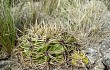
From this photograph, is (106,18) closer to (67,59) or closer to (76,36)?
(76,36)

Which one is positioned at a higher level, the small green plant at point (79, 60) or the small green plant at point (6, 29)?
the small green plant at point (6, 29)

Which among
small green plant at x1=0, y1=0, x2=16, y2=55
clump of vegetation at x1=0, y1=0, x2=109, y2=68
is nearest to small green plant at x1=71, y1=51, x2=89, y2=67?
clump of vegetation at x1=0, y1=0, x2=109, y2=68

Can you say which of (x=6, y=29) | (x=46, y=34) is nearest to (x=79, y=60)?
(x=46, y=34)

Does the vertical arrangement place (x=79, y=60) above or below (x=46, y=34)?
below

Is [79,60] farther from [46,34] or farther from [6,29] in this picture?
[6,29]

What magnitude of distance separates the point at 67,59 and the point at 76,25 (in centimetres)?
49

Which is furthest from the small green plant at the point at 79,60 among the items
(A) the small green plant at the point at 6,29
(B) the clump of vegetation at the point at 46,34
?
(A) the small green plant at the point at 6,29

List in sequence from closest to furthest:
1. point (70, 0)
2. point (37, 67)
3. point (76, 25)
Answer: point (37, 67)
point (76, 25)
point (70, 0)

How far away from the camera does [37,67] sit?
86.7 inches

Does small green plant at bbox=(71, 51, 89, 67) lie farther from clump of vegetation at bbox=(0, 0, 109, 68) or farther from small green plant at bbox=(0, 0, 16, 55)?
small green plant at bbox=(0, 0, 16, 55)

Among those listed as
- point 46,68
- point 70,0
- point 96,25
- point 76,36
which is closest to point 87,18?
point 96,25

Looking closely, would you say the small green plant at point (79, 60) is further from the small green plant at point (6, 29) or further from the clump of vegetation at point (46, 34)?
the small green plant at point (6, 29)

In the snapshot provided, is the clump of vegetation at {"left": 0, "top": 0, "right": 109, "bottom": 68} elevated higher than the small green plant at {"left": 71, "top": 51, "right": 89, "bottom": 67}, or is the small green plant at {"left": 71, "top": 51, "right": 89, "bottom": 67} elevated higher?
the clump of vegetation at {"left": 0, "top": 0, "right": 109, "bottom": 68}

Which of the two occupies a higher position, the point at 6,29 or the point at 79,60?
the point at 6,29
